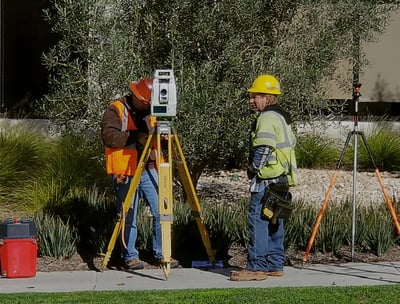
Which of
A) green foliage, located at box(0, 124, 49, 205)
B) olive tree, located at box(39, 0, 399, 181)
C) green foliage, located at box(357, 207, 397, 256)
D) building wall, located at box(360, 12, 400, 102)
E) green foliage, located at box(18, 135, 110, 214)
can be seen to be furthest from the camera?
building wall, located at box(360, 12, 400, 102)

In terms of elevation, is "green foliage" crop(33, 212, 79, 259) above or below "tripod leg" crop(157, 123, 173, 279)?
below

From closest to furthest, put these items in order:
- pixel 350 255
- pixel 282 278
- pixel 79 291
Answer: pixel 79 291 < pixel 282 278 < pixel 350 255

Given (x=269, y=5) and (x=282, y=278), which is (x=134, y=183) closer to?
(x=282, y=278)

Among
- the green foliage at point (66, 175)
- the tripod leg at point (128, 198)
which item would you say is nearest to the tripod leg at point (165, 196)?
the tripod leg at point (128, 198)

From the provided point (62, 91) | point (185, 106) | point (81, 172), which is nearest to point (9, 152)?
point (81, 172)

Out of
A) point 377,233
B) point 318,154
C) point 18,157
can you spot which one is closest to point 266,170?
point 377,233

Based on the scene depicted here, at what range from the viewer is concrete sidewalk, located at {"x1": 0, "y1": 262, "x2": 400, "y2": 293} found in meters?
7.71

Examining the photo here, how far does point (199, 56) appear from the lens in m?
10.1

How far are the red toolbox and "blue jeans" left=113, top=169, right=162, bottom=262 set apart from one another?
860mm

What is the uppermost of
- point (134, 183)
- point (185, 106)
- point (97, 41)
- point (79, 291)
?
Answer: point (97, 41)

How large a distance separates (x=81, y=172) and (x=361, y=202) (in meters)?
3.61

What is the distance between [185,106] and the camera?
9500mm

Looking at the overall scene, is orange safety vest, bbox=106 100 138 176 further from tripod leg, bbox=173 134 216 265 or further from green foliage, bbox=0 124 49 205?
green foliage, bbox=0 124 49 205

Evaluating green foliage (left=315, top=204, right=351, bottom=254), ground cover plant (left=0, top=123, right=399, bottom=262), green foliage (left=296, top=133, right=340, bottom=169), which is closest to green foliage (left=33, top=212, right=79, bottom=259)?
ground cover plant (left=0, top=123, right=399, bottom=262)
